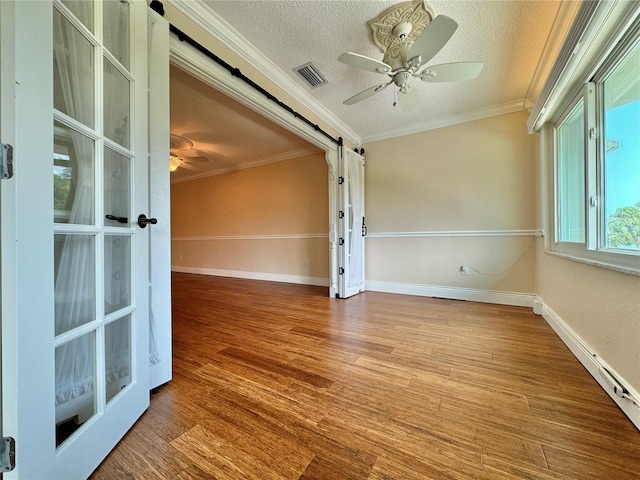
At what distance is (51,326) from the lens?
0.71m

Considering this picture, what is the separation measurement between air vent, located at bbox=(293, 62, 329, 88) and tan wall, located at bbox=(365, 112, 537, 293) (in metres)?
1.59

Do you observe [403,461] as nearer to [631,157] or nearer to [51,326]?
[51,326]

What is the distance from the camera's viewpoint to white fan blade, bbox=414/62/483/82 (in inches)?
67.0

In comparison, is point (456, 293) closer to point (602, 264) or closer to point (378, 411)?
point (602, 264)

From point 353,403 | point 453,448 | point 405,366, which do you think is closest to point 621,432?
point 453,448

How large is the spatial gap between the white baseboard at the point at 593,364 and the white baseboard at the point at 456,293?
63cm

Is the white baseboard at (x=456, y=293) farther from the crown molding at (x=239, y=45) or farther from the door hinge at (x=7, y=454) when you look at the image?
the door hinge at (x=7, y=454)

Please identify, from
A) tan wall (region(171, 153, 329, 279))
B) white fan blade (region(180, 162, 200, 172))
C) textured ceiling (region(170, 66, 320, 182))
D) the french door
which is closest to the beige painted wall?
the french door

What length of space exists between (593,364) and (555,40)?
90.3 inches

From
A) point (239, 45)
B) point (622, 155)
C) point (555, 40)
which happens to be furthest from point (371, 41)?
point (622, 155)

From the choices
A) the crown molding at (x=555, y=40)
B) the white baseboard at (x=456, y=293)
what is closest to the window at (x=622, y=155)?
the crown molding at (x=555, y=40)

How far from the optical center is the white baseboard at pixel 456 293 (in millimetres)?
2869

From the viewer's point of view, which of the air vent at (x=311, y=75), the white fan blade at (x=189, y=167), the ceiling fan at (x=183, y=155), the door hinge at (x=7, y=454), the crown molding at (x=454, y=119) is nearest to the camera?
the door hinge at (x=7, y=454)

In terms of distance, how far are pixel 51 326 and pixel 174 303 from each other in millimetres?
2729
